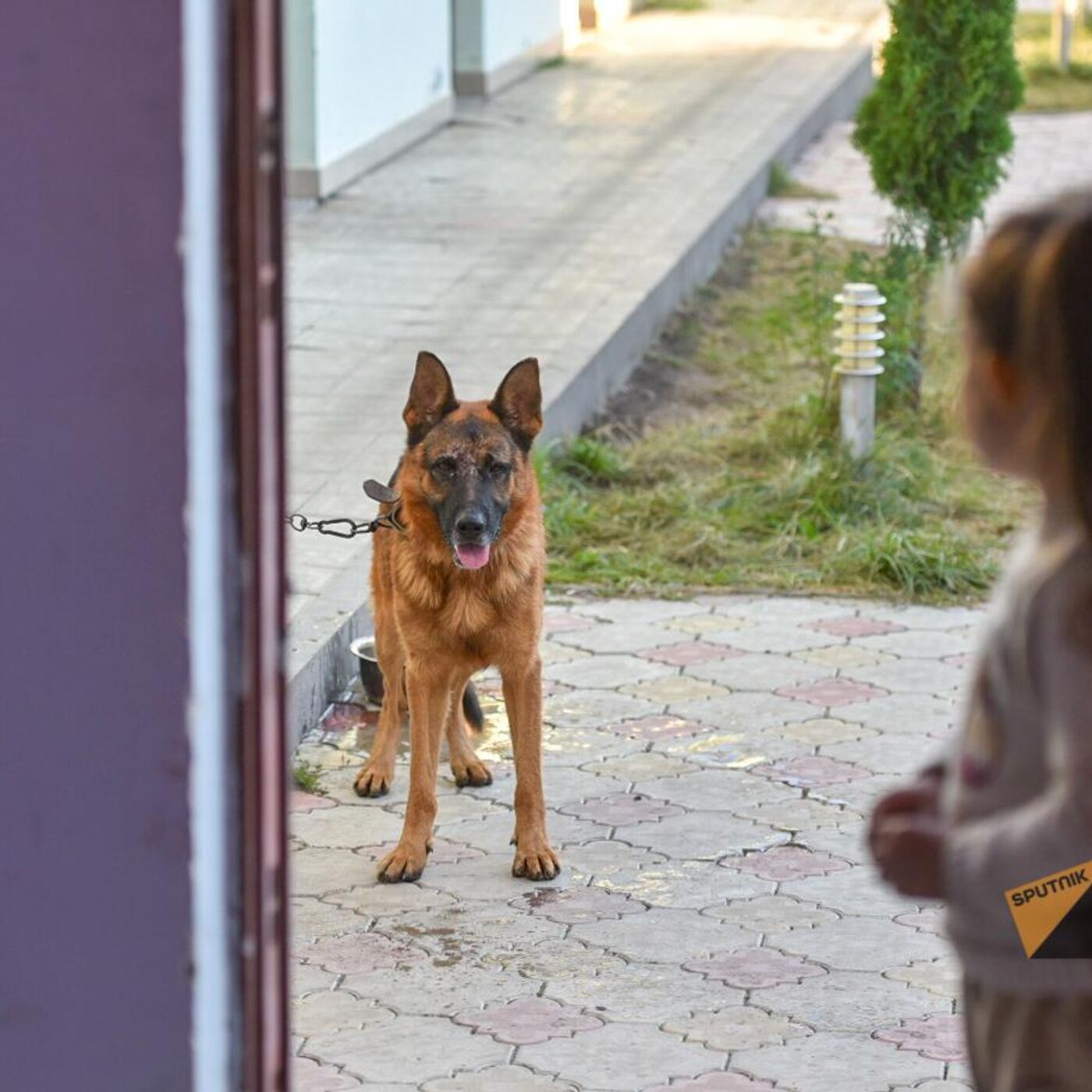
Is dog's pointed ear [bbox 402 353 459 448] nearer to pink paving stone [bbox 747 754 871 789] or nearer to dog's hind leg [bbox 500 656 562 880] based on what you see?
dog's hind leg [bbox 500 656 562 880]

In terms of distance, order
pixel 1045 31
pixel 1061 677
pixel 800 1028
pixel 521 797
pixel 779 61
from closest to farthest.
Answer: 1. pixel 1061 677
2. pixel 800 1028
3. pixel 521 797
4. pixel 779 61
5. pixel 1045 31

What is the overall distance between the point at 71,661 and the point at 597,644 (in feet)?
15.6

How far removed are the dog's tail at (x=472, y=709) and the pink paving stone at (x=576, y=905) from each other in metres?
0.91

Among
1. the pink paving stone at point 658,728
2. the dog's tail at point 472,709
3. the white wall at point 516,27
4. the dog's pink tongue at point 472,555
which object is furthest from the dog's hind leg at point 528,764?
the white wall at point 516,27

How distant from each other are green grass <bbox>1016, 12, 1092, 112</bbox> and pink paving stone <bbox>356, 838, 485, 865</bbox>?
1406 cm

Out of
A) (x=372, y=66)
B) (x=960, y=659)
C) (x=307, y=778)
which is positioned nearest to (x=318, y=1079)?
(x=307, y=778)

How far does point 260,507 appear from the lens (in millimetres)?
2205

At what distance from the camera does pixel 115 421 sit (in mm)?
2141

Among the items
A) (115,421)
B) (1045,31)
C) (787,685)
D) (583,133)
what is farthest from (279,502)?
(1045,31)

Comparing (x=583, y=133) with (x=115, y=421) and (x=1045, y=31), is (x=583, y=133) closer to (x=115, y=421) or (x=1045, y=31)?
(x=1045, y=31)

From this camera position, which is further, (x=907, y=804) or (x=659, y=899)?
(x=659, y=899)

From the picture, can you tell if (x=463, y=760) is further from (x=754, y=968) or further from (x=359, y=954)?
(x=754, y=968)

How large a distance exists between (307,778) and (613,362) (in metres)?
4.54

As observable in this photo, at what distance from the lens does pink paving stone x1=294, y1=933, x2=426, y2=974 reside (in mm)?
4633
